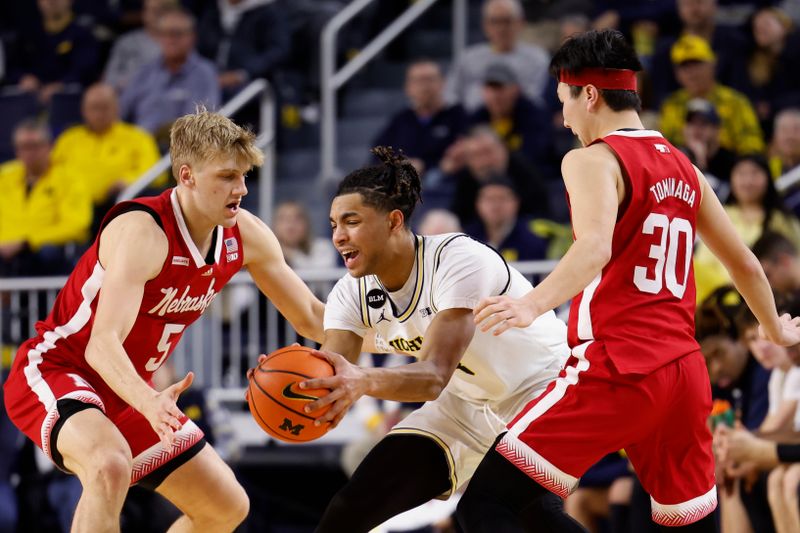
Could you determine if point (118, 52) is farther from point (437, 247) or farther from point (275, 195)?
point (437, 247)

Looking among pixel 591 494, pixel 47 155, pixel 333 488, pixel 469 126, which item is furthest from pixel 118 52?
pixel 591 494

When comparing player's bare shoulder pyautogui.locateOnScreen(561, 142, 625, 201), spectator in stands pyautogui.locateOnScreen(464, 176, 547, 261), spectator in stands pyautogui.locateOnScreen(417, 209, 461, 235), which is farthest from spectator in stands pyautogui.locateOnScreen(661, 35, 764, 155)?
player's bare shoulder pyautogui.locateOnScreen(561, 142, 625, 201)

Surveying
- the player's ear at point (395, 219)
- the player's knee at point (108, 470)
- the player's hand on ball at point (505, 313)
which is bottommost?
the player's knee at point (108, 470)

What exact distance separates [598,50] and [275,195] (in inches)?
280

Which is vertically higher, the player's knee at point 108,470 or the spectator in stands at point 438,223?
the spectator in stands at point 438,223

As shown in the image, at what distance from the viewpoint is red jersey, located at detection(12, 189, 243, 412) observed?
498 centimetres

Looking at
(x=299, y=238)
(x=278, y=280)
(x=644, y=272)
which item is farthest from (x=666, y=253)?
(x=299, y=238)

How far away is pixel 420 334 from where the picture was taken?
4848 millimetres

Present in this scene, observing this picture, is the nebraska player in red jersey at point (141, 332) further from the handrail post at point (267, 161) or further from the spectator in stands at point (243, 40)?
the spectator in stands at point (243, 40)

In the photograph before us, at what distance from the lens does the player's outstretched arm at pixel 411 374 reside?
4074 millimetres

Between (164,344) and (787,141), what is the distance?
530cm

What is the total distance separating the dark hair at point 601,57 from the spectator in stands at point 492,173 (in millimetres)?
4707

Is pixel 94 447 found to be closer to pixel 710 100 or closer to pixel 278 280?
pixel 278 280

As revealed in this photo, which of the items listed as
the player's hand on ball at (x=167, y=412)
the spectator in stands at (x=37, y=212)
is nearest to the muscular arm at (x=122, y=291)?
the player's hand on ball at (x=167, y=412)
